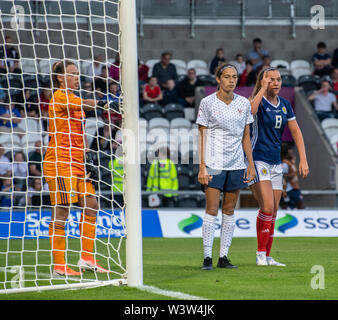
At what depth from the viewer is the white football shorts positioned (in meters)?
8.23

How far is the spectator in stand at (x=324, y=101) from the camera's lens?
60.5 feet

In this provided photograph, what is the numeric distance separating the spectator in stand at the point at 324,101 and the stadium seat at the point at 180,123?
9.97 ft

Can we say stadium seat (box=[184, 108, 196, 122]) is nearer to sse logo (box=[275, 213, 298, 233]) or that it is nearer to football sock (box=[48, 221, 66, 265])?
sse logo (box=[275, 213, 298, 233])

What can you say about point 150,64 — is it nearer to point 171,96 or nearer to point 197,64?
point 197,64

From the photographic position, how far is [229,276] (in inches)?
280

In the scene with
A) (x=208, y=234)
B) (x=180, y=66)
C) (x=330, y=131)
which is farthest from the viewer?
(x=180, y=66)

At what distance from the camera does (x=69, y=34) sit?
20031 millimetres

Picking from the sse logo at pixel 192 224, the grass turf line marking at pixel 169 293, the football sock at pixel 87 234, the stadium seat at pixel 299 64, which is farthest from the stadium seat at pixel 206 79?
the grass turf line marking at pixel 169 293

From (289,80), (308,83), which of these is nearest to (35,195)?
(289,80)

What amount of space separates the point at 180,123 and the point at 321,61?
15.8ft

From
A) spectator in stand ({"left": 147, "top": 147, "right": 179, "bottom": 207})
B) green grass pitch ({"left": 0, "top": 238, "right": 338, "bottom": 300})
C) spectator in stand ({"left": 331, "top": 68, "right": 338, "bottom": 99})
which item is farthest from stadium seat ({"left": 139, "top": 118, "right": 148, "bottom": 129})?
green grass pitch ({"left": 0, "top": 238, "right": 338, "bottom": 300})

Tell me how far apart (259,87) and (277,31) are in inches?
548

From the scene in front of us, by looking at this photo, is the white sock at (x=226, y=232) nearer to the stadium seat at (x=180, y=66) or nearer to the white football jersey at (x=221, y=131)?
the white football jersey at (x=221, y=131)
